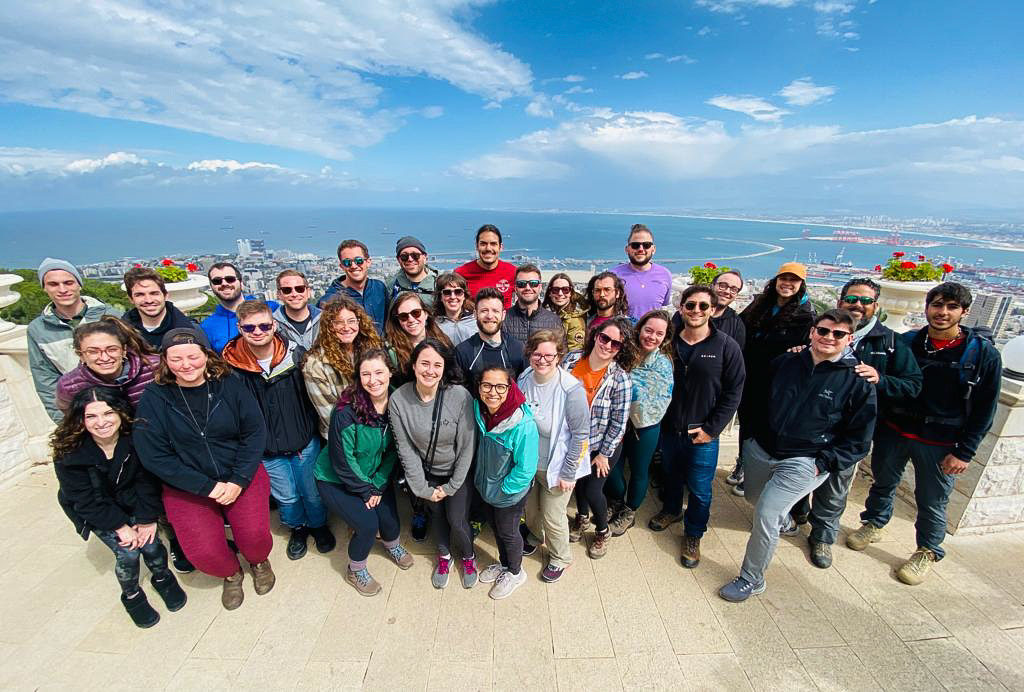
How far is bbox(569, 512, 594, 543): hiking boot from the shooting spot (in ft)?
12.0

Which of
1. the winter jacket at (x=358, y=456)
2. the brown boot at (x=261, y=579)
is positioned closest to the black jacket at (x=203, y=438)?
the winter jacket at (x=358, y=456)

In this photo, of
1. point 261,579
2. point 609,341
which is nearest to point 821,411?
point 609,341

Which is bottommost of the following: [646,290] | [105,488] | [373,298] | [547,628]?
[547,628]

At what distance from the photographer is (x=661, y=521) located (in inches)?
152

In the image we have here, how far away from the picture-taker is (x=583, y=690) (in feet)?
8.25

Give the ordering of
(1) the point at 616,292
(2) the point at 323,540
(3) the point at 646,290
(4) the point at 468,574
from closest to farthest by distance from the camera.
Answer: (4) the point at 468,574, (2) the point at 323,540, (1) the point at 616,292, (3) the point at 646,290

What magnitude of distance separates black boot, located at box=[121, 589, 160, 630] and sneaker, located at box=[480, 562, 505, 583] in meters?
2.46

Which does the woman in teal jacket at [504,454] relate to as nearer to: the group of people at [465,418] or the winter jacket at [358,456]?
the group of people at [465,418]

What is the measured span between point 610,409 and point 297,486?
2764 millimetres

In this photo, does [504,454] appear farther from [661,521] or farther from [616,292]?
[661,521]

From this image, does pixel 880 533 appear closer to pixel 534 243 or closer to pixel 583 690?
pixel 583 690

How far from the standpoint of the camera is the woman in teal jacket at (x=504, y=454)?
102 inches

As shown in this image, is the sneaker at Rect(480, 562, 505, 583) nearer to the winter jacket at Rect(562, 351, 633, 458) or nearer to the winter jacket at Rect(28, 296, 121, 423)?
the winter jacket at Rect(562, 351, 633, 458)

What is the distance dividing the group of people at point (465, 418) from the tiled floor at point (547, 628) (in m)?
0.19
